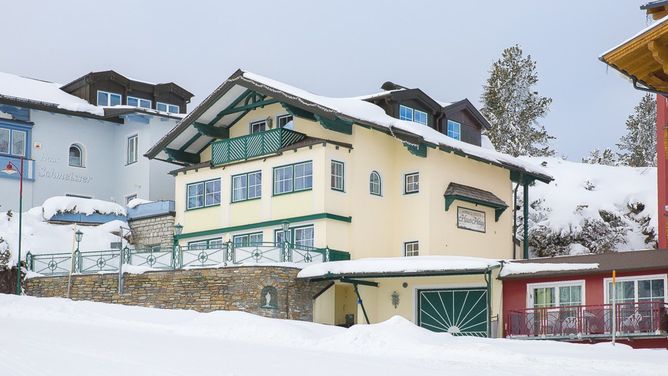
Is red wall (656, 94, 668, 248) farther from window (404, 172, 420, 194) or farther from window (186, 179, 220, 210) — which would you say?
window (186, 179, 220, 210)

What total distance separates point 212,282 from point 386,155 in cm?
816

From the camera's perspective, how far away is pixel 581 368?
57.1 feet

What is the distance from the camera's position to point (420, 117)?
1606 inches

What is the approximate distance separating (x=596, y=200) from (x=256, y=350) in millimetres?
31496

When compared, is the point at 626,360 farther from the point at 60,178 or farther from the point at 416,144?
the point at 60,178

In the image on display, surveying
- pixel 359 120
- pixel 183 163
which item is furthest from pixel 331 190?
pixel 183 163

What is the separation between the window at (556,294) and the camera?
101ft

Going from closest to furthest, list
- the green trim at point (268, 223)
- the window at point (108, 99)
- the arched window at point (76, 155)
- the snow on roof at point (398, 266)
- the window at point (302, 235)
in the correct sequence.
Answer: the snow on roof at point (398, 266), the green trim at point (268, 223), the window at point (302, 235), the arched window at point (76, 155), the window at point (108, 99)

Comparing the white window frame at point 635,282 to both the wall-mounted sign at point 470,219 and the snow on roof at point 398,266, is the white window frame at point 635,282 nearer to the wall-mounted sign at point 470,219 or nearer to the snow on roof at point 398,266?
the snow on roof at point 398,266

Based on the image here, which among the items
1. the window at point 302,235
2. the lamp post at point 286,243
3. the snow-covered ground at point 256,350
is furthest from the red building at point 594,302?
the window at point 302,235

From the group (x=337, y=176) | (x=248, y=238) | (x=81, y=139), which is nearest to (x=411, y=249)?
(x=337, y=176)

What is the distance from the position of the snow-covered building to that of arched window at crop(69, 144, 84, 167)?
0.04m

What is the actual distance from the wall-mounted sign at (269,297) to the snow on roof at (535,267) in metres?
6.54

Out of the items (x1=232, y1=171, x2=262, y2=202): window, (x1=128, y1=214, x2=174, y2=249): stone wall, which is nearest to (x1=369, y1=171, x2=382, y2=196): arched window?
(x1=232, y1=171, x2=262, y2=202): window
